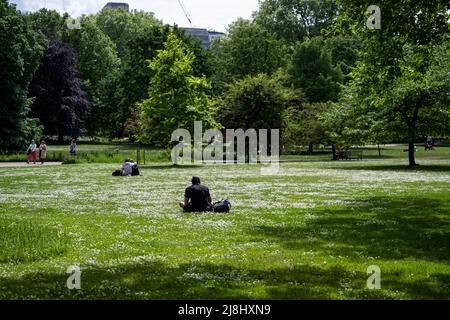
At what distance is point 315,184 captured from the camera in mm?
26828

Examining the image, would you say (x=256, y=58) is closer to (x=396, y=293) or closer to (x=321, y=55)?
(x=321, y=55)

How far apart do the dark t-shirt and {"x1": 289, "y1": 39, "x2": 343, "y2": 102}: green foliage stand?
60.6 metres

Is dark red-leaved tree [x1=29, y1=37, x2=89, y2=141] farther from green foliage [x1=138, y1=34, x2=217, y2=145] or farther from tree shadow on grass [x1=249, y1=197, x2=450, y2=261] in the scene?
tree shadow on grass [x1=249, y1=197, x2=450, y2=261]

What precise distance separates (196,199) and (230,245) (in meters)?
5.56

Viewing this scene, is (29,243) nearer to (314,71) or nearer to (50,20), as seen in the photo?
(314,71)

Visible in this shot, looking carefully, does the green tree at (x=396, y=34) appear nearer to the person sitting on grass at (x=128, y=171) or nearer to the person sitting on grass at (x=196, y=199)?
the person sitting on grass at (x=196, y=199)

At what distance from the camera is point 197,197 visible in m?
17.5

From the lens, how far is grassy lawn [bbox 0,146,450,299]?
28.5 feet

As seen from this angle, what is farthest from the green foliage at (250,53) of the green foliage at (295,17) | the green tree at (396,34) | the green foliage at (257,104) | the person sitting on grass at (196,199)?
the person sitting on grass at (196,199)

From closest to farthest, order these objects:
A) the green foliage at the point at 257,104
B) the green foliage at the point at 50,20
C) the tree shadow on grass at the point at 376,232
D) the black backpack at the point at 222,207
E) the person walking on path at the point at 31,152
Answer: the tree shadow on grass at the point at 376,232 < the black backpack at the point at 222,207 < the person walking on path at the point at 31,152 < the green foliage at the point at 257,104 < the green foliage at the point at 50,20

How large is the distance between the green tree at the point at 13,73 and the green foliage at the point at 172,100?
670 inches

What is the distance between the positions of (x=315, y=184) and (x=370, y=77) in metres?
8.72

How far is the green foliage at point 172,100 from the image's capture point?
43594 mm

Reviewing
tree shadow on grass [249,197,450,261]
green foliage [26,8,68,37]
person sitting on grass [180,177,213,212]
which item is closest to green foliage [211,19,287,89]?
green foliage [26,8,68,37]
